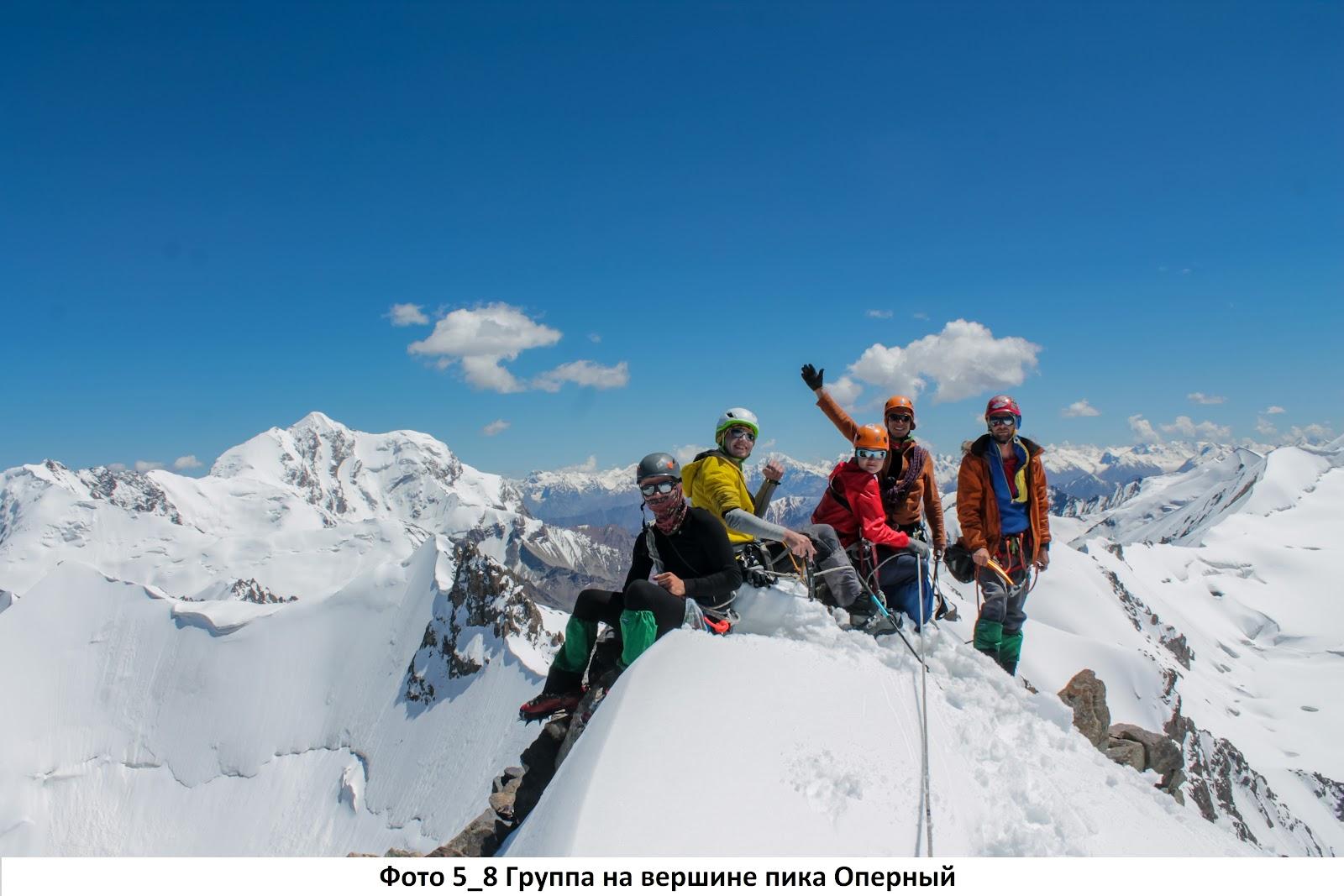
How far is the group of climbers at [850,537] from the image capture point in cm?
823

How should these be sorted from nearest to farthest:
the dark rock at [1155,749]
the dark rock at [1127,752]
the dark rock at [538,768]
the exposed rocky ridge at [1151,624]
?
the dark rock at [538,768], the dark rock at [1127,752], the dark rock at [1155,749], the exposed rocky ridge at [1151,624]

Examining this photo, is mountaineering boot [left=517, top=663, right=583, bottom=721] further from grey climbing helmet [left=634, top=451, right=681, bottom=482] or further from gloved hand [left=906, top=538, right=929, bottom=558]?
gloved hand [left=906, top=538, right=929, bottom=558]

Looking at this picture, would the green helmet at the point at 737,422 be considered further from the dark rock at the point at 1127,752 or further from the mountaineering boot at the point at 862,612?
the dark rock at the point at 1127,752

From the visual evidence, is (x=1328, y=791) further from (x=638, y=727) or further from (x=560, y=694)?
(x=638, y=727)

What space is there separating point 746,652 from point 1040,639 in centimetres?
8643

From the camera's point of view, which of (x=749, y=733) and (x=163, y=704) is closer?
(x=749, y=733)

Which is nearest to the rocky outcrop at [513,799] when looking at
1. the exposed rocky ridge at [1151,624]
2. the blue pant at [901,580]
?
the blue pant at [901,580]

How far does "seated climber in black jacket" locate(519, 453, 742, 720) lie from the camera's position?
7875 mm

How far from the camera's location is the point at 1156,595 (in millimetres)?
166000

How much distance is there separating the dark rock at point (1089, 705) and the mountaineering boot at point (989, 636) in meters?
3.36

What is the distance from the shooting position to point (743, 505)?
927cm

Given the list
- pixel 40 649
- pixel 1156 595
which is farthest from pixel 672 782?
pixel 1156 595

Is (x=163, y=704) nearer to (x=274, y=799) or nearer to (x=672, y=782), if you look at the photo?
(x=274, y=799)

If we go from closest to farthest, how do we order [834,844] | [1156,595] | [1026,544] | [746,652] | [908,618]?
[834,844] → [746,652] → [908,618] → [1026,544] → [1156,595]
